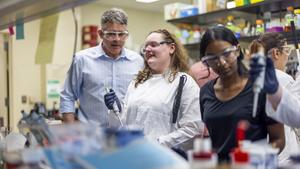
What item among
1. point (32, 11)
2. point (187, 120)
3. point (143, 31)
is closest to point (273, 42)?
point (187, 120)

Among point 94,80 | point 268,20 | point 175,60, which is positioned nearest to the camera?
point 175,60

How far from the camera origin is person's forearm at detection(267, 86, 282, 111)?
1100mm

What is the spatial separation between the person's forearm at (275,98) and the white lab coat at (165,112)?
658mm

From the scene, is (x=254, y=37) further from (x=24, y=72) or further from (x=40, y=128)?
(x=24, y=72)

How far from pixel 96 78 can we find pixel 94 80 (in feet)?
0.05

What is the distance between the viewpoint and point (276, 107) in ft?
3.72

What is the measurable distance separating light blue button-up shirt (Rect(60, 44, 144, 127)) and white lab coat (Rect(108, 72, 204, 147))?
20.1 inches

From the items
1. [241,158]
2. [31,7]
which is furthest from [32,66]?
[241,158]

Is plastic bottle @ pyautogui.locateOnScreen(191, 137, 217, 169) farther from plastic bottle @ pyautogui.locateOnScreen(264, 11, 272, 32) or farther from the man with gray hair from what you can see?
plastic bottle @ pyautogui.locateOnScreen(264, 11, 272, 32)

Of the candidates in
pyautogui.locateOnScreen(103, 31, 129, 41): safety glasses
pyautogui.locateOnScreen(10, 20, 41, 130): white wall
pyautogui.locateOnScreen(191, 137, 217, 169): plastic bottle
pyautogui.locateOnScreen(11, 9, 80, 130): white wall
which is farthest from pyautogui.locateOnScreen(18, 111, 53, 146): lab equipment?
pyautogui.locateOnScreen(10, 20, 41, 130): white wall

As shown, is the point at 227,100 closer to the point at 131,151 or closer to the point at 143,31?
the point at 131,151

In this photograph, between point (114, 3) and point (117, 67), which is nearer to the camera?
point (117, 67)

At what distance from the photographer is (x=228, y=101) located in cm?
146

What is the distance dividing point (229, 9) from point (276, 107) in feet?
10.1
